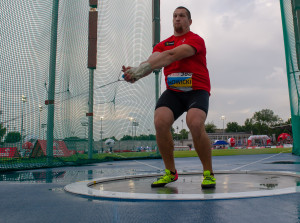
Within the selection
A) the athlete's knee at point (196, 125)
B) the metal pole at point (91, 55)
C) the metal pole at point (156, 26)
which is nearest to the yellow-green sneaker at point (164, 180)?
the athlete's knee at point (196, 125)

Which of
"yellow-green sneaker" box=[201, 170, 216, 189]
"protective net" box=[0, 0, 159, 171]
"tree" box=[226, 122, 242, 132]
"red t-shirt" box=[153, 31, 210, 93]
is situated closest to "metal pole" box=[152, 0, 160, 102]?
"protective net" box=[0, 0, 159, 171]

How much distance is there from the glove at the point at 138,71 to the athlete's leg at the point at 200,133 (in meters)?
0.57

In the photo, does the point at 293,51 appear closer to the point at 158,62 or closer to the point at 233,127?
the point at 158,62

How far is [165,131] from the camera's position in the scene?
111 inches

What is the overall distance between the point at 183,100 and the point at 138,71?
2.24 ft

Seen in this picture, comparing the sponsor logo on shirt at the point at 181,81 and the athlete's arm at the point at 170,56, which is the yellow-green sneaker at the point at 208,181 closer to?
the sponsor logo on shirt at the point at 181,81

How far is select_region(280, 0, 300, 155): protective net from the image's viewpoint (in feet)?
28.9

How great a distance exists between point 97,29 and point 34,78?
3.36 metres

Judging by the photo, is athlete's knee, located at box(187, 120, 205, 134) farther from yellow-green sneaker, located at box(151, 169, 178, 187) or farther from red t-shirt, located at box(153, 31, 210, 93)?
yellow-green sneaker, located at box(151, 169, 178, 187)

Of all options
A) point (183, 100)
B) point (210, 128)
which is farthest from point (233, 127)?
point (183, 100)

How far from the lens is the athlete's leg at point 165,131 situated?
2801 millimetres

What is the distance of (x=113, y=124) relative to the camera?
9516mm

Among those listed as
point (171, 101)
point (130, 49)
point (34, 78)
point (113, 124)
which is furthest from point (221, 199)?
point (130, 49)

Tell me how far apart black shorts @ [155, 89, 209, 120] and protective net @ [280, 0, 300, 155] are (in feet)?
23.3
